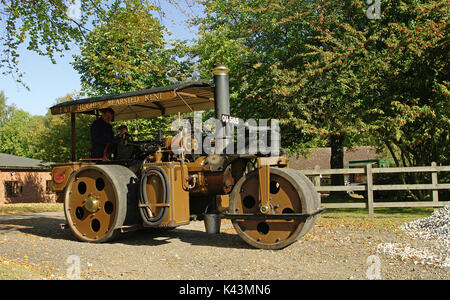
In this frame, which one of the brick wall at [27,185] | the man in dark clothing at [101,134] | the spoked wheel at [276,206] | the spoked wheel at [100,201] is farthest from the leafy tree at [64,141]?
the spoked wheel at [276,206]

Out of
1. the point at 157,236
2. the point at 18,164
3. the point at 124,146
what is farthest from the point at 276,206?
the point at 18,164

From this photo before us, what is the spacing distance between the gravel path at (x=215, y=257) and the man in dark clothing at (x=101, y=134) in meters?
1.70

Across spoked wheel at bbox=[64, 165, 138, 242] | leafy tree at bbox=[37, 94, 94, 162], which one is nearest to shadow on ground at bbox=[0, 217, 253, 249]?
spoked wheel at bbox=[64, 165, 138, 242]

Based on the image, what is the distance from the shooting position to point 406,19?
49.9ft

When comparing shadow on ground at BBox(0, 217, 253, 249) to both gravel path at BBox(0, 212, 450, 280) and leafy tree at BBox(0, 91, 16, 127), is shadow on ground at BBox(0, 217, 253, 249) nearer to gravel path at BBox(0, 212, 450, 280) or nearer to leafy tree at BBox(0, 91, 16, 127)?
gravel path at BBox(0, 212, 450, 280)

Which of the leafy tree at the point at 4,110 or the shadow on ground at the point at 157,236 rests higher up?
the leafy tree at the point at 4,110

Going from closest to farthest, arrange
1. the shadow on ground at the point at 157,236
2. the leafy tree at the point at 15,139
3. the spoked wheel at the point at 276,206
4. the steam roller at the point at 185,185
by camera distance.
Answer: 1. the spoked wheel at the point at 276,206
2. the steam roller at the point at 185,185
3. the shadow on ground at the point at 157,236
4. the leafy tree at the point at 15,139

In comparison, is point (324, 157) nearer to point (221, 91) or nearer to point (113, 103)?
point (221, 91)

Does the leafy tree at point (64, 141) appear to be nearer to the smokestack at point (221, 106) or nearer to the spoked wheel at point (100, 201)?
the spoked wheel at point (100, 201)

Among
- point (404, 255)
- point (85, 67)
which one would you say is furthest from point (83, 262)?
point (85, 67)

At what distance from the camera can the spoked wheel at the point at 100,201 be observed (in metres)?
7.16

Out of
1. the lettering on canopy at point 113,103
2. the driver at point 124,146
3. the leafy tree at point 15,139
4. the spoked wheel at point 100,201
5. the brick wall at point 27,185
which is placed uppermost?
the leafy tree at point 15,139

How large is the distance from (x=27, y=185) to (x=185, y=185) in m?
28.2

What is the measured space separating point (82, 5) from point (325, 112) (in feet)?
27.0
